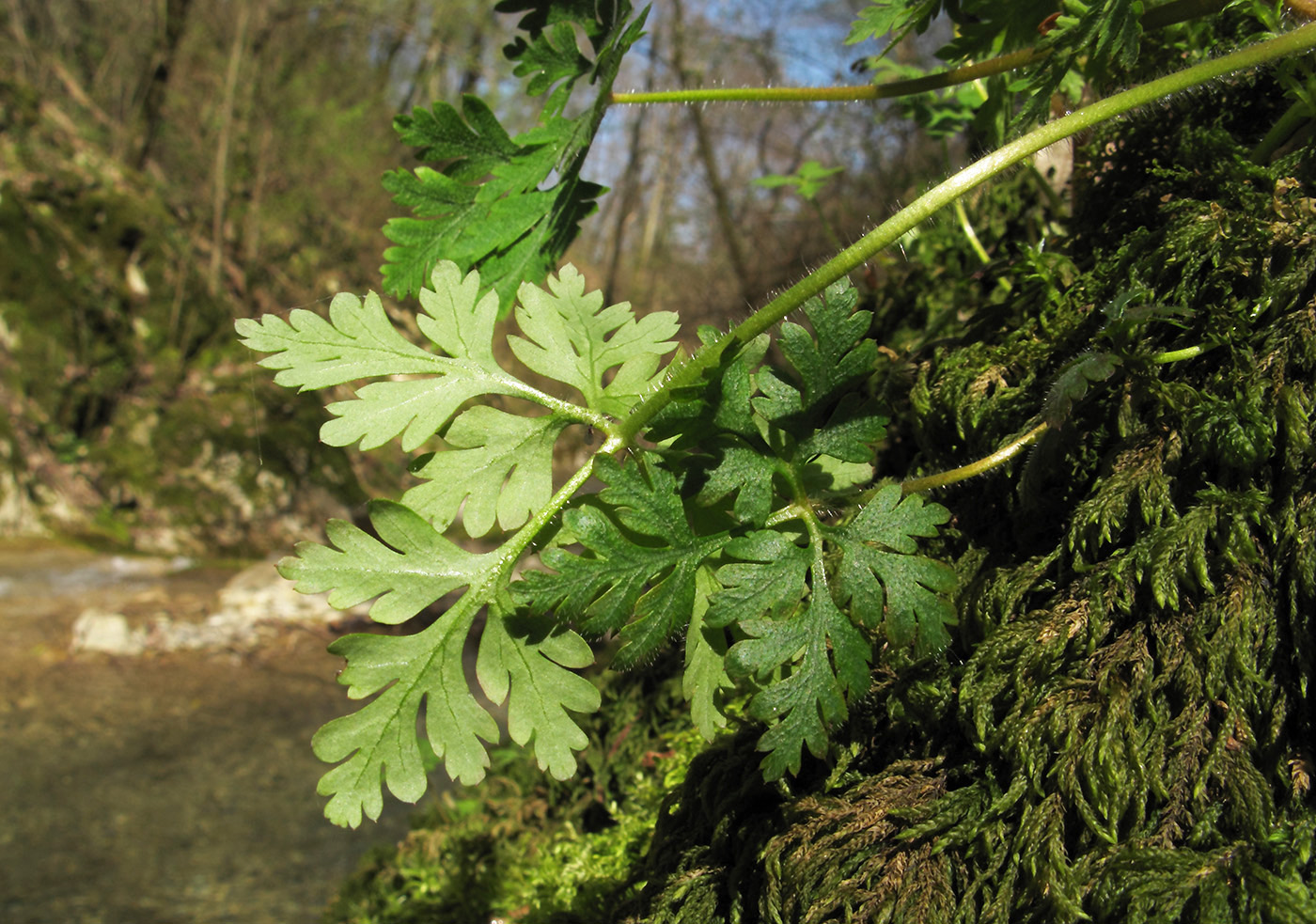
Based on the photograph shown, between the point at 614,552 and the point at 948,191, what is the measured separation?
1.85 ft

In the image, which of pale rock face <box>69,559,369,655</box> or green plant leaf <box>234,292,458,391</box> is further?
pale rock face <box>69,559,369,655</box>

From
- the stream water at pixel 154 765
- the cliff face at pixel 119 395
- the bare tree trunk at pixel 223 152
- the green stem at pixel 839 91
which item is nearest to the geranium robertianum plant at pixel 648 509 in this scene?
the green stem at pixel 839 91

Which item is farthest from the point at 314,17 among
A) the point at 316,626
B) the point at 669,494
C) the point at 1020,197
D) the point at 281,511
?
the point at 669,494

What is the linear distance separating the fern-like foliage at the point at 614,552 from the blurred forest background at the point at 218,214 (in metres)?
5.50

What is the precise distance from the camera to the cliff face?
8.40 meters

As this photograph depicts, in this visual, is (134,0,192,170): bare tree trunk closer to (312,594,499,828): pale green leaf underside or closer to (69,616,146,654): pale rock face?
(69,616,146,654): pale rock face

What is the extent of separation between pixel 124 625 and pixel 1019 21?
767cm

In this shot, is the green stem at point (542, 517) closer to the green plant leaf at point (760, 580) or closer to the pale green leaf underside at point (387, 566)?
the pale green leaf underside at point (387, 566)

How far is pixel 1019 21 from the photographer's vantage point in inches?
47.1

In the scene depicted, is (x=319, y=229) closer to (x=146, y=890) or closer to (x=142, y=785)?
(x=142, y=785)

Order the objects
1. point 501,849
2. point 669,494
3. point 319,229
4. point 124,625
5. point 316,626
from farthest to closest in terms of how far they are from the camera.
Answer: point 319,229 → point 316,626 → point 124,625 → point 501,849 → point 669,494

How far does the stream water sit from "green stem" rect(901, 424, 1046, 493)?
3.92 metres

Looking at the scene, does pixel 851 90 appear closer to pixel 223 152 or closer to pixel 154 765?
pixel 154 765

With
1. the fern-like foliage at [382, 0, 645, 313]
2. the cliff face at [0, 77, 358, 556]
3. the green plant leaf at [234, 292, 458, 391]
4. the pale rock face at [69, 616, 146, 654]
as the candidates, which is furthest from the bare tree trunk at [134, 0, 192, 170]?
the green plant leaf at [234, 292, 458, 391]
